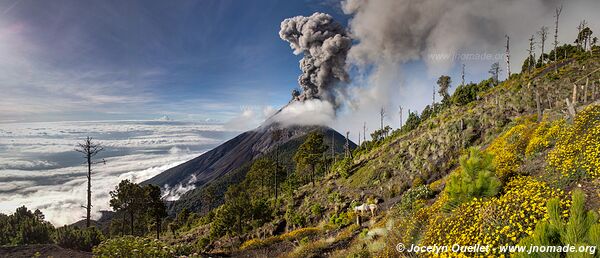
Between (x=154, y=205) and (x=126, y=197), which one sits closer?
(x=126, y=197)

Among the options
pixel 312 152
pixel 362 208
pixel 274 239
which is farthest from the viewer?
pixel 312 152

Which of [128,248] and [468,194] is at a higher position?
[468,194]

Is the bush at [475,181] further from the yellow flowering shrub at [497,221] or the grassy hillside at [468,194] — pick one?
the yellow flowering shrub at [497,221]

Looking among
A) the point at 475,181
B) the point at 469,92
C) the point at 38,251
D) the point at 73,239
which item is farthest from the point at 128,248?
the point at 469,92

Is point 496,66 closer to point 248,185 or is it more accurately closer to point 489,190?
point 248,185

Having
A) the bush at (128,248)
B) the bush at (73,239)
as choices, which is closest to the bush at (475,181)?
the bush at (128,248)

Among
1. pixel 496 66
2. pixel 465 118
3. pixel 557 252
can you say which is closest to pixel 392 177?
pixel 465 118

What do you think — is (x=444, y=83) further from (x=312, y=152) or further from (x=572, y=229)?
(x=572, y=229)
